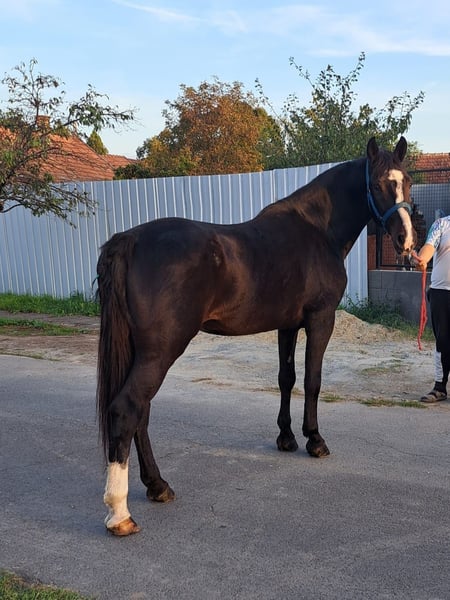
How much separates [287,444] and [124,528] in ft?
5.67

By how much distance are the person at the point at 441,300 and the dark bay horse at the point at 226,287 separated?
1.75m

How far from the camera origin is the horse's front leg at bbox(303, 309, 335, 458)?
15.7ft

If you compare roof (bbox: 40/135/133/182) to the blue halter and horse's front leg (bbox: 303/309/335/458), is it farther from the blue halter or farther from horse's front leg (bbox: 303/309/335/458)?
horse's front leg (bbox: 303/309/335/458)

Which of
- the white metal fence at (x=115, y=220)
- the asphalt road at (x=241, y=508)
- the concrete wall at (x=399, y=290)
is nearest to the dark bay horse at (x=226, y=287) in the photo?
the asphalt road at (x=241, y=508)

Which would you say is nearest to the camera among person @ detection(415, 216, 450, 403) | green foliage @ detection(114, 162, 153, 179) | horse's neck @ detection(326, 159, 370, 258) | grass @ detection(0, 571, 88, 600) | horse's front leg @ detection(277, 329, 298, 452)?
grass @ detection(0, 571, 88, 600)

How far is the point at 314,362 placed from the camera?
4.81 meters

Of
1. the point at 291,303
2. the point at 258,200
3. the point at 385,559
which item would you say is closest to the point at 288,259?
the point at 291,303

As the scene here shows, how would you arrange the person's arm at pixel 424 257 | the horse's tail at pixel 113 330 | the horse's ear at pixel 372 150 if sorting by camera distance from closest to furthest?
the horse's tail at pixel 113 330 < the horse's ear at pixel 372 150 < the person's arm at pixel 424 257

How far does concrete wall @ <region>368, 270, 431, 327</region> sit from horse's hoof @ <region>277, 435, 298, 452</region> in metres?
5.71

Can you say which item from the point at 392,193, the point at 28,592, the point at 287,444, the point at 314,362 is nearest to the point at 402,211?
the point at 392,193

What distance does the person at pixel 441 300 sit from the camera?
251 inches

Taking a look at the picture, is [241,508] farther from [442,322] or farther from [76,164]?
[76,164]

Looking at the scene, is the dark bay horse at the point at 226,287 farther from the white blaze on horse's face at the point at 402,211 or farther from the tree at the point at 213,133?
the tree at the point at 213,133

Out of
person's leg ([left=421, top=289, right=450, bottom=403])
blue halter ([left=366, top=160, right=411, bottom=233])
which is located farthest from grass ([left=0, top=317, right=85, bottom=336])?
blue halter ([left=366, top=160, right=411, bottom=233])
